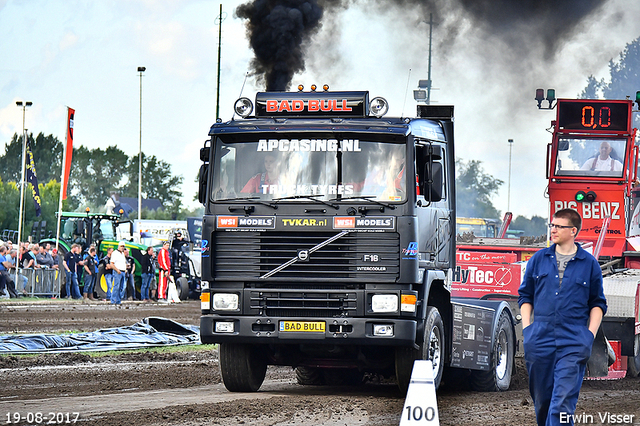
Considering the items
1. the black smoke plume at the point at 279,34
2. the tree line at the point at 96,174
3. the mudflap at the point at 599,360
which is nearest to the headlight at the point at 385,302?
the mudflap at the point at 599,360

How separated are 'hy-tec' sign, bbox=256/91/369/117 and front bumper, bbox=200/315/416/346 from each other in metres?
Answer: 2.51

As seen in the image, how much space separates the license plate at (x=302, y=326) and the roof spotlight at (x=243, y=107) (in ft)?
8.45

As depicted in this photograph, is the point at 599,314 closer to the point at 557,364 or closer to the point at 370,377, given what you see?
the point at 557,364

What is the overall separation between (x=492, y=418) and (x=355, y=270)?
2.15 m

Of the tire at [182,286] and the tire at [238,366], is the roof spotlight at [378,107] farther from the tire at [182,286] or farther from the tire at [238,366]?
the tire at [182,286]

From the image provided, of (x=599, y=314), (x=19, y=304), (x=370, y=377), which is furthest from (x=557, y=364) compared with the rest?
(x=19, y=304)

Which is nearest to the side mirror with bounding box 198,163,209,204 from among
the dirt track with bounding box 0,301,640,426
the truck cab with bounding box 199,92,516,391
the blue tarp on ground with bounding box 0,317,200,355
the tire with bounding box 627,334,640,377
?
the truck cab with bounding box 199,92,516,391

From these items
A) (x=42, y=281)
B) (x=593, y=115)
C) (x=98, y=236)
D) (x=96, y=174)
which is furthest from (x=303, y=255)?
(x=96, y=174)

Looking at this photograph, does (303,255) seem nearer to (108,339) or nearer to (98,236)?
(108,339)

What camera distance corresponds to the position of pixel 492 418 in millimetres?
9492

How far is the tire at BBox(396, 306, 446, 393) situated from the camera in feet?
34.9

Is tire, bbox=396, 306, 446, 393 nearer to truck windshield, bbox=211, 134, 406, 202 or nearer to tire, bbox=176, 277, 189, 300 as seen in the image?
truck windshield, bbox=211, 134, 406, 202

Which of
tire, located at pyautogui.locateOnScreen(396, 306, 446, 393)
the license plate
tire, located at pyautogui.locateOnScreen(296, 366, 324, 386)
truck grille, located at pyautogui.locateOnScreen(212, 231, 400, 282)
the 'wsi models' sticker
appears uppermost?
the 'wsi models' sticker

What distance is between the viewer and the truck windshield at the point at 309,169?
34.9 ft
